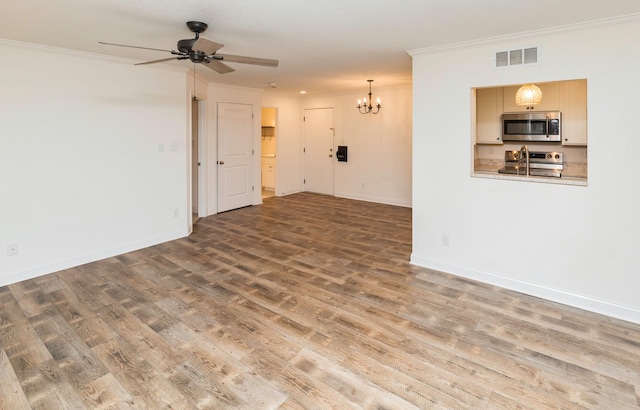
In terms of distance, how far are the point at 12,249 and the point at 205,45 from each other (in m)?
3.01

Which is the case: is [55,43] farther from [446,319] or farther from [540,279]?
[540,279]

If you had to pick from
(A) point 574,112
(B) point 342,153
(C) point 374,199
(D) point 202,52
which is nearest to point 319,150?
(B) point 342,153

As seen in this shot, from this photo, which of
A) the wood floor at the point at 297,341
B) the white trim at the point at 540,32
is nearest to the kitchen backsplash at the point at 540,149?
the white trim at the point at 540,32

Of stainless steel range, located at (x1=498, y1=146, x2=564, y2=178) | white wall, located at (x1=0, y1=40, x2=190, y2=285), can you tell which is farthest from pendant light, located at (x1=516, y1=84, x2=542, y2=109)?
white wall, located at (x1=0, y1=40, x2=190, y2=285)

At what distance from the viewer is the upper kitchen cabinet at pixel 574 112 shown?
15.4 ft

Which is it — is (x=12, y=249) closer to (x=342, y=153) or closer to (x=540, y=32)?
(x=540, y=32)

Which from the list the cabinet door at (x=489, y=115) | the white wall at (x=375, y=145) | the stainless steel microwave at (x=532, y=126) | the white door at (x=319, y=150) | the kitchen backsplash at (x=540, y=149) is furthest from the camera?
the white door at (x=319, y=150)

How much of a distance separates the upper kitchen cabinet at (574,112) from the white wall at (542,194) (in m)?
1.98

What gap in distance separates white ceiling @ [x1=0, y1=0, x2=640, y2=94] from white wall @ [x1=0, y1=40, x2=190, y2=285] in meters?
0.32

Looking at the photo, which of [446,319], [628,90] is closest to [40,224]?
[446,319]

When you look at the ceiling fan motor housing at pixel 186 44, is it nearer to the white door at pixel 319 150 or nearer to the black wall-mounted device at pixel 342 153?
the black wall-mounted device at pixel 342 153

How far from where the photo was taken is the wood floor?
2051 millimetres

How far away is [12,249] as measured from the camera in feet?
12.0

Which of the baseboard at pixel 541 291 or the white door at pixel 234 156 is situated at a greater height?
the white door at pixel 234 156
